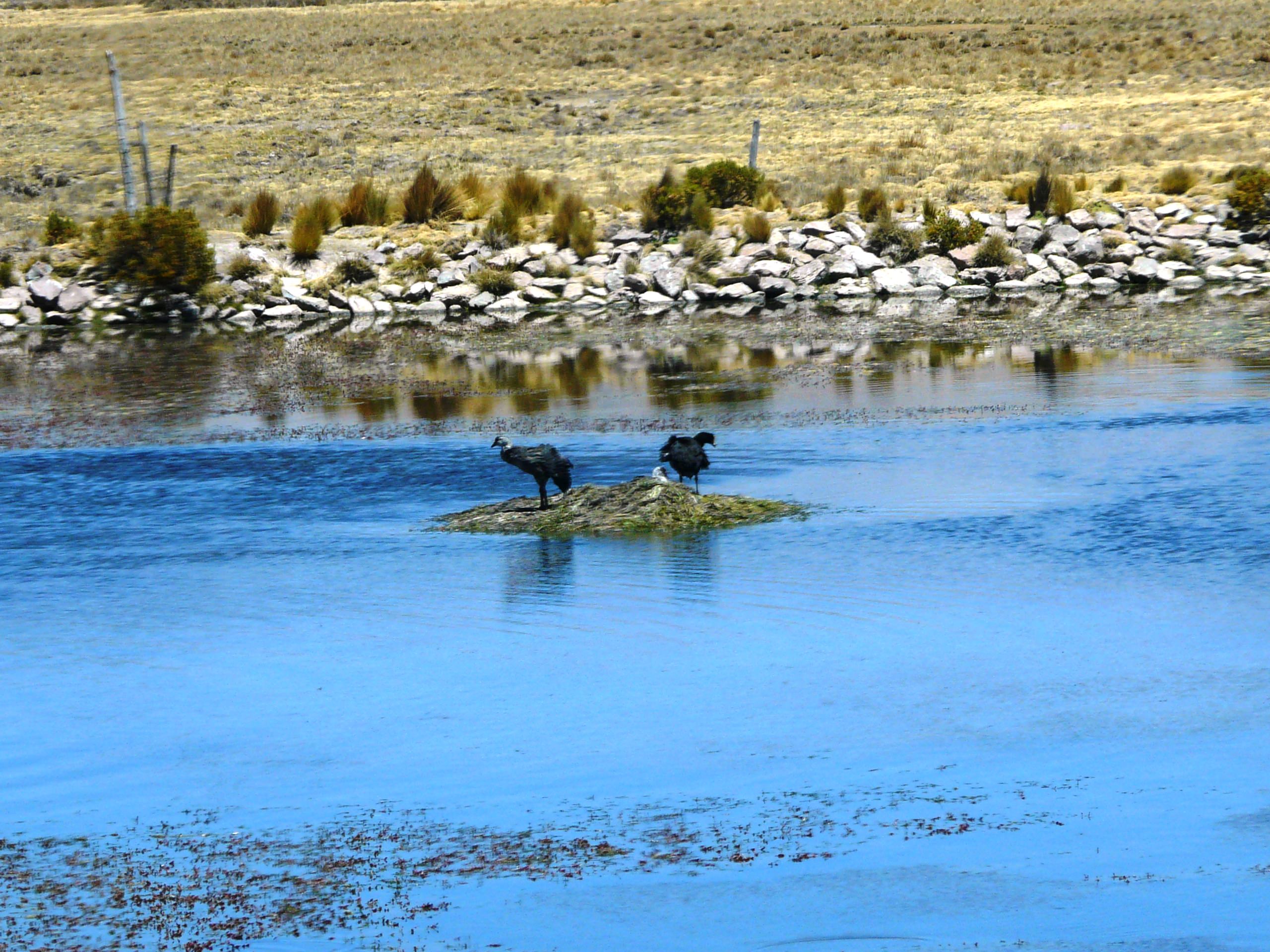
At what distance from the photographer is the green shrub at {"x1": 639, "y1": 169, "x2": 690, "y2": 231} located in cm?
3145

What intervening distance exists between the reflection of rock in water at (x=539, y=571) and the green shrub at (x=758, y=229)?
18358 mm

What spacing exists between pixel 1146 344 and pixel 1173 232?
9.14 metres

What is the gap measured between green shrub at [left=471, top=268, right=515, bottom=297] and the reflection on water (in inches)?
130

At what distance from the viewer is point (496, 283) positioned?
29.4m

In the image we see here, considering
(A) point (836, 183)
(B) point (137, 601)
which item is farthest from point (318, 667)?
(A) point (836, 183)

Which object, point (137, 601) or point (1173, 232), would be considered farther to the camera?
point (1173, 232)

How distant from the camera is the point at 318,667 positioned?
9695 millimetres

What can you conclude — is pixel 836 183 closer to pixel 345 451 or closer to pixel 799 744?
pixel 345 451

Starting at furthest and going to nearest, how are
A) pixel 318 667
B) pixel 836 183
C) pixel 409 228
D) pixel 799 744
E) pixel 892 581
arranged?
1. pixel 836 183
2. pixel 409 228
3. pixel 892 581
4. pixel 318 667
5. pixel 799 744

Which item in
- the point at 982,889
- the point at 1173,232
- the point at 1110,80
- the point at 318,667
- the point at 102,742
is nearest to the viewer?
the point at 982,889

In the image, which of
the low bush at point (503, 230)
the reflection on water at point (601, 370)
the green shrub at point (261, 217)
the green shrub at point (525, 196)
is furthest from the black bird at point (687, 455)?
the green shrub at point (261, 217)

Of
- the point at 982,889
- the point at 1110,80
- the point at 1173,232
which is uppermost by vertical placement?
the point at 1110,80

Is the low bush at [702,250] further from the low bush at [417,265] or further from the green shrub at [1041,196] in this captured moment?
the green shrub at [1041,196]

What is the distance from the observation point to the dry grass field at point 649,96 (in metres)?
38.1
